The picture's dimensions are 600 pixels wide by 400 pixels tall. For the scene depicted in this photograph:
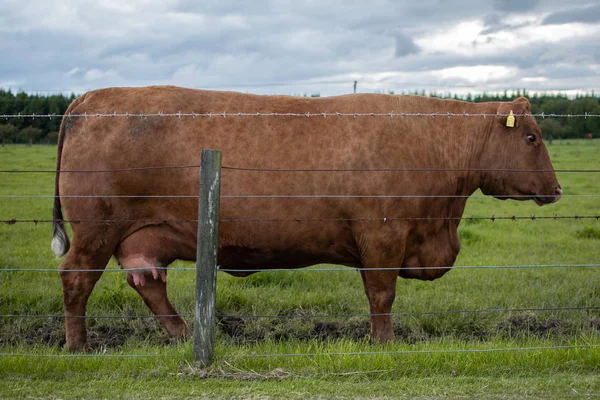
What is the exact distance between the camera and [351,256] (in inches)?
254

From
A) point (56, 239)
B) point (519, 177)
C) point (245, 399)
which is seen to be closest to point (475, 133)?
point (519, 177)

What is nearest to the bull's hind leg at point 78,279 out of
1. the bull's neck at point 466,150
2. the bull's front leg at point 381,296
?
the bull's front leg at point 381,296

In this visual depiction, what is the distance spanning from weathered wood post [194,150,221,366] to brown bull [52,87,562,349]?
117cm

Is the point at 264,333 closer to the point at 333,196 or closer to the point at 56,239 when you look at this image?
the point at 333,196

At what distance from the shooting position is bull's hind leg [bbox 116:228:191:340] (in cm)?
614

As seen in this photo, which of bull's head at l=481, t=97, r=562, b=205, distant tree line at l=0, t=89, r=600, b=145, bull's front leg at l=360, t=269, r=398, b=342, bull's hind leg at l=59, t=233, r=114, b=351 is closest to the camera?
bull's hind leg at l=59, t=233, r=114, b=351

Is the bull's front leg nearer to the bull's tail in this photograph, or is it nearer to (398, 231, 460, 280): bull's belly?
(398, 231, 460, 280): bull's belly

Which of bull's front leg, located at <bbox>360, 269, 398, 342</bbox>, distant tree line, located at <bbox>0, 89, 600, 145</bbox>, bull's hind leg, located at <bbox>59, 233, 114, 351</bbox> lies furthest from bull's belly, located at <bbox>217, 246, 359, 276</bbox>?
distant tree line, located at <bbox>0, 89, 600, 145</bbox>

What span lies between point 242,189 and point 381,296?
5.38 feet

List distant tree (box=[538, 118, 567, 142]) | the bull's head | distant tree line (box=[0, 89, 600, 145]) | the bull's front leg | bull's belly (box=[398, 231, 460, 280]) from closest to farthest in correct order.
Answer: the bull's front leg < bull's belly (box=[398, 231, 460, 280]) < the bull's head < distant tree line (box=[0, 89, 600, 145]) < distant tree (box=[538, 118, 567, 142])

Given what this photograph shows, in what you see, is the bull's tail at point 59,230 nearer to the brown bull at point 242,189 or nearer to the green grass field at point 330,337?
the brown bull at point 242,189

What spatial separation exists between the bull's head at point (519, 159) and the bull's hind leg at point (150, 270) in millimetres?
3408

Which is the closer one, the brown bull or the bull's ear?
the brown bull

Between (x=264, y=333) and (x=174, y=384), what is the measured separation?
1.99 metres
